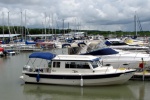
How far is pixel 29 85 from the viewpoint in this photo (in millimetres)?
25266

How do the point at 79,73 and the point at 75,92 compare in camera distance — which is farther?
the point at 79,73

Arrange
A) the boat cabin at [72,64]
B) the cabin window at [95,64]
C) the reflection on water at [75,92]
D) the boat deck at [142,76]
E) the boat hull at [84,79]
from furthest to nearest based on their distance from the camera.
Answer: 1. the boat deck at [142,76]
2. the cabin window at [95,64]
3. the boat cabin at [72,64]
4. the boat hull at [84,79]
5. the reflection on water at [75,92]

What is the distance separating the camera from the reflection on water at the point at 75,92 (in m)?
21.8

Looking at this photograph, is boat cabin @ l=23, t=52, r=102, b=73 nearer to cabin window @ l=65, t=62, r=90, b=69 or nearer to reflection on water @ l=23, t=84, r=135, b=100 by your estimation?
cabin window @ l=65, t=62, r=90, b=69

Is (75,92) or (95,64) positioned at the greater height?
(95,64)

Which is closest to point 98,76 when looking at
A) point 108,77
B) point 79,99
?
point 108,77

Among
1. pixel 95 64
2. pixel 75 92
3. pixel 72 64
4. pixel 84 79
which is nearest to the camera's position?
pixel 75 92

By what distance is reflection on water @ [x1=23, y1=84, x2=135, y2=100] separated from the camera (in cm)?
2184

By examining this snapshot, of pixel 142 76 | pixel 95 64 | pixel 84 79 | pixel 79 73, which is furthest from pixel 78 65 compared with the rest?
pixel 142 76

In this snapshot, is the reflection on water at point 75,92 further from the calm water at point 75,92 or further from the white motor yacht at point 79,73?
the white motor yacht at point 79,73

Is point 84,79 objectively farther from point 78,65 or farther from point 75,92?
point 75,92

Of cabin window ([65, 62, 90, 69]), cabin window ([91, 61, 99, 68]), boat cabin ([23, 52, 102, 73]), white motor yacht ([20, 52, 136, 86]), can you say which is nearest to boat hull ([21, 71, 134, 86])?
white motor yacht ([20, 52, 136, 86])

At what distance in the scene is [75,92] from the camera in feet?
75.6

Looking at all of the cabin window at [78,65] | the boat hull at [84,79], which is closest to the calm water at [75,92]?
the boat hull at [84,79]
